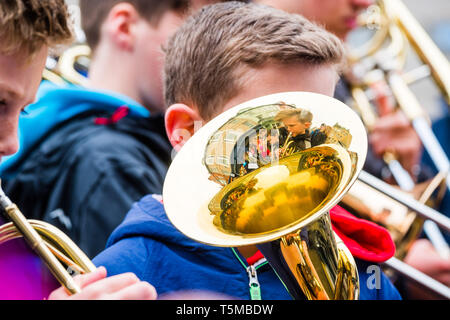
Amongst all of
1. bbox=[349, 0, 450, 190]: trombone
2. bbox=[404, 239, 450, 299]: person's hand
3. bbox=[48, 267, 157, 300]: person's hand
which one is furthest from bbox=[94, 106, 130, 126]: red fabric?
bbox=[349, 0, 450, 190]: trombone

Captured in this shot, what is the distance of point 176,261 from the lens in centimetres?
107

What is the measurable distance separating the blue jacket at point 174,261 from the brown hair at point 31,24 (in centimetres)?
32

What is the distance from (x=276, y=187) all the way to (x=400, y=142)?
1521mm

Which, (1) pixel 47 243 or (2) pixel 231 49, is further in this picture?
(2) pixel 231 49

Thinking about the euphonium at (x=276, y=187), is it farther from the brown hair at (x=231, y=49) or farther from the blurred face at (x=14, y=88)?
the blurred face at (x=14, y=88)

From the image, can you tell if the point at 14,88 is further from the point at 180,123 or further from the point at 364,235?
the point at 364,235

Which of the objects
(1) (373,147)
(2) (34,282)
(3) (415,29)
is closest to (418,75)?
(3) (415,29)

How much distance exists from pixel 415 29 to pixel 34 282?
1964 millimetres

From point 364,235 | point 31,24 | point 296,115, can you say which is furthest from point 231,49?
point 364,235

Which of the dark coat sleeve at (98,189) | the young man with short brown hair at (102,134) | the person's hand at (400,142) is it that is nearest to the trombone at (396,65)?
the person's hand at (400,142)

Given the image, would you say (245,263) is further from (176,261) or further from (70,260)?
(70,260)

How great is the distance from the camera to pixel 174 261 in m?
1.07

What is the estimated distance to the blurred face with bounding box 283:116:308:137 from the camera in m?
1.05

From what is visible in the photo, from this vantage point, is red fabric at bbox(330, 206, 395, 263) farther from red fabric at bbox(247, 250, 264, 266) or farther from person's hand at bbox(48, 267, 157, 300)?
person's hand at bbox(48, 267, 157, 300)
